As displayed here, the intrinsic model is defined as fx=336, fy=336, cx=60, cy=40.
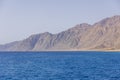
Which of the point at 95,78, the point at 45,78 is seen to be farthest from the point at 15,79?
the point at 95,78

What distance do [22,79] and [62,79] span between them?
19.6 feet

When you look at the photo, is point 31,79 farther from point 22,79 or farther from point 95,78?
point 95,78

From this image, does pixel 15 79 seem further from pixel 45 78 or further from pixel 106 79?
pixel 106 79

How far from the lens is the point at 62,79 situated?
157ft

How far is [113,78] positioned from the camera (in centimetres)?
4822

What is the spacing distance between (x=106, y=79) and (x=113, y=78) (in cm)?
159

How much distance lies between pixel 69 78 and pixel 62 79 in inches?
66.8

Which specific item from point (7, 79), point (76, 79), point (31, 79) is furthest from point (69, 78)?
point (7, 79)

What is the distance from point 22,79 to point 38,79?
2393mm

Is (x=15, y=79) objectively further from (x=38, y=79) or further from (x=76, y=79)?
(x=76, y=79)

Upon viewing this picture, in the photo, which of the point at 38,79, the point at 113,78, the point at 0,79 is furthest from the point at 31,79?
the point at 113,78

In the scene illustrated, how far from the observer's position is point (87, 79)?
47.6 metres

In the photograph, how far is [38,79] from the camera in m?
48.7

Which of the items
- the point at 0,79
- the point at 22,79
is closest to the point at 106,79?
the point at 22,79
